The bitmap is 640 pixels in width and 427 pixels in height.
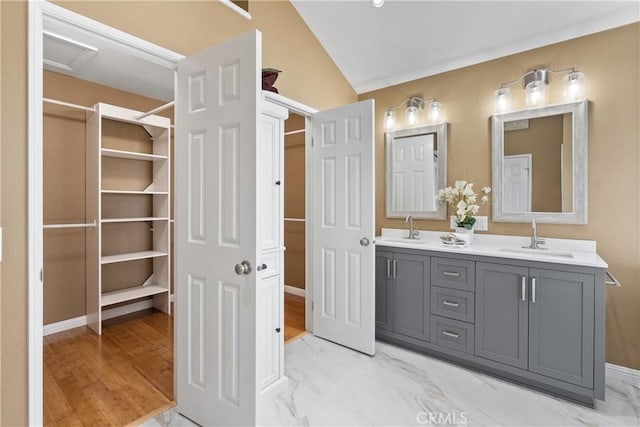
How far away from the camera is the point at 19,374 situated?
1.39 meters

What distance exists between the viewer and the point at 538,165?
8.84ft

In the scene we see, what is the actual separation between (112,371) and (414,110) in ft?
11.7

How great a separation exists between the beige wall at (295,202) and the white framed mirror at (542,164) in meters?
2.36

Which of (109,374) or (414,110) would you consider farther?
(414,110)

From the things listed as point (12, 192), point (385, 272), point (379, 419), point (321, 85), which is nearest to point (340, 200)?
point (385, 272)

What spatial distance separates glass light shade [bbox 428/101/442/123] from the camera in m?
3.19

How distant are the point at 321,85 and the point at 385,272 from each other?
80.2 inches

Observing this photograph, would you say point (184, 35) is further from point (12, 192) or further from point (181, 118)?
point (12, 192)

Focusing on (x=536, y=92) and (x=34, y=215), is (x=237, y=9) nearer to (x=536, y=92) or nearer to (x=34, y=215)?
(x=34, y=215)

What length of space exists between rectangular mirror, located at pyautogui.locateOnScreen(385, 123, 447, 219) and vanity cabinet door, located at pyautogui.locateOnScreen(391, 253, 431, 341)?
2.31 ft

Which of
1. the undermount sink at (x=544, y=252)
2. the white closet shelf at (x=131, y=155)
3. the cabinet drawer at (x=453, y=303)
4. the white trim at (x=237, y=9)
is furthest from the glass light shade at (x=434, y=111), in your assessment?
the white closet shelf at (x=131, y=155)

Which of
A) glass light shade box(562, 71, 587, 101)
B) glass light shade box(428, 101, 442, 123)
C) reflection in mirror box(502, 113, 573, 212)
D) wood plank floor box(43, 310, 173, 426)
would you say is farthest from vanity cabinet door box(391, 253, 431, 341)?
wood plank floor box(43, 310, 173, 426)

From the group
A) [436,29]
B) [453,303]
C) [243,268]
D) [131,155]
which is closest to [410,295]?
[453,303]

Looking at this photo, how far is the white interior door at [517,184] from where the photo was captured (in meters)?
2.74
